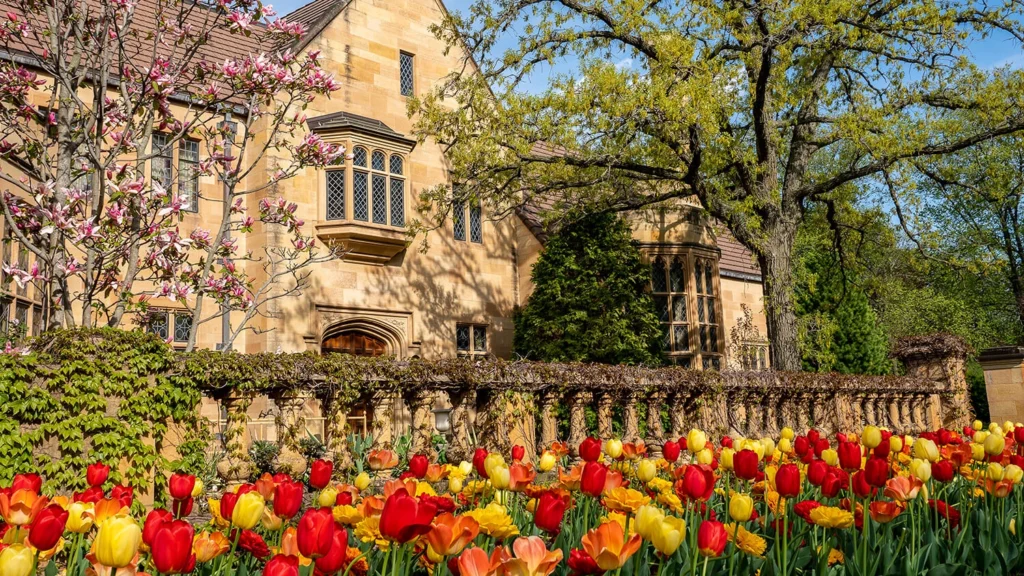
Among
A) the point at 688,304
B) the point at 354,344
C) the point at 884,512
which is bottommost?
the point at 884,512

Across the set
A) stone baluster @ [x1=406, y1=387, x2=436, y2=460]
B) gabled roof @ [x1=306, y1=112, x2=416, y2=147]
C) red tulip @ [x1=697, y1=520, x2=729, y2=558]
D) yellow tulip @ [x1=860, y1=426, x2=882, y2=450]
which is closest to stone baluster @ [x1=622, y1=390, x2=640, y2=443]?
stone baluster @ [x1=406, y1=387, x2=436, y2=460]

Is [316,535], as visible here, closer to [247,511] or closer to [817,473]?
[247,511]

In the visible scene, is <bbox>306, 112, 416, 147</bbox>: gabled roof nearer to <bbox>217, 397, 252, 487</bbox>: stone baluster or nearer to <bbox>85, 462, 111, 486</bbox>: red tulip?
<bbox>217, 397, 252, 487</bbox>: stone baluster

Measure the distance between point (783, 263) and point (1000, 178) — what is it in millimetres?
3686

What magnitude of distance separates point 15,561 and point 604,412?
7028mm

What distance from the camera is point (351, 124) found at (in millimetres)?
14633

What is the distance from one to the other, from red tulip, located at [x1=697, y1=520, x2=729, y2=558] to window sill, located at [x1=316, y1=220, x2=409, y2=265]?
489 inches

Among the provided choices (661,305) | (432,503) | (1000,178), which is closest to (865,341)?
(661,305)

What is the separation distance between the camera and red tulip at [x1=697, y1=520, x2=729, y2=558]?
202 centimetres

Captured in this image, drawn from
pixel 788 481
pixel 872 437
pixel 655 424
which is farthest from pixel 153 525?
pixel 655 424

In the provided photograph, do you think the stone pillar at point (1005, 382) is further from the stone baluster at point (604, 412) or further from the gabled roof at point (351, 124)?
the gabled roof at point (351, 124)

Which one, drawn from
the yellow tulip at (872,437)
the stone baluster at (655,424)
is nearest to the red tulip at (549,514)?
the yellow tulip at (872,437)

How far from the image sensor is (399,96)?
16359 mm

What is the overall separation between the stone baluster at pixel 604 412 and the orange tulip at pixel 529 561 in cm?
636
